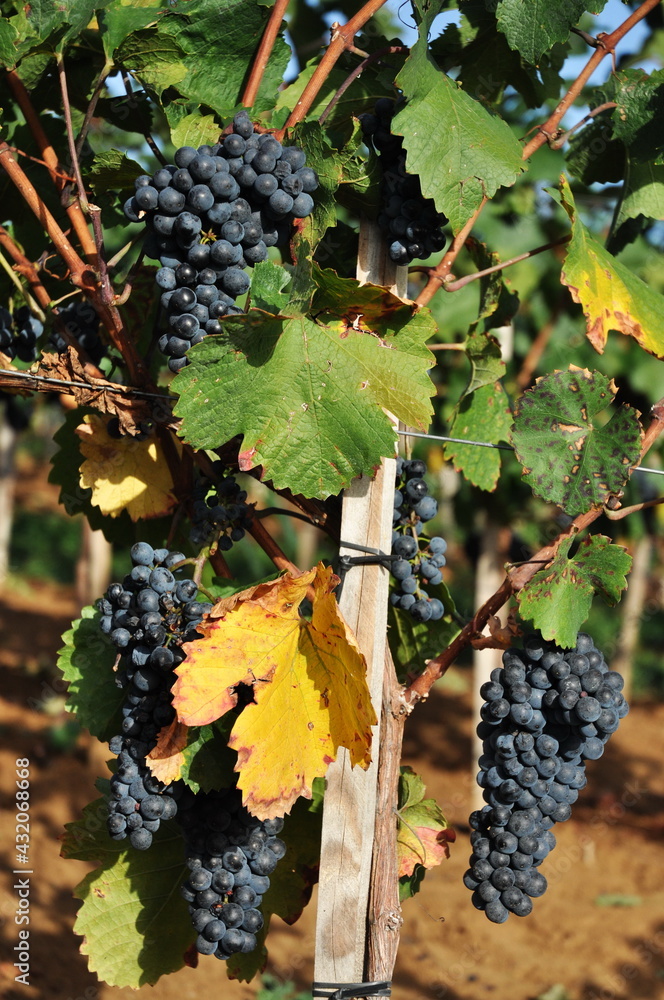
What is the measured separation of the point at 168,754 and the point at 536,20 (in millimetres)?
1422

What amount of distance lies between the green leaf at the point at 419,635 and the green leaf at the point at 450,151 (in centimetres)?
79

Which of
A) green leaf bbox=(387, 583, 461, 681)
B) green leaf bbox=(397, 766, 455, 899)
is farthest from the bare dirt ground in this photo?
green leaf bbox=(387, 583, 461, 681)

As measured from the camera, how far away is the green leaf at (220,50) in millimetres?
1651

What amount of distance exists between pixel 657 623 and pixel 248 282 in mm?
12871

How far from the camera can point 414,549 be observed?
185cm

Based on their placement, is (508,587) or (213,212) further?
(508,587)

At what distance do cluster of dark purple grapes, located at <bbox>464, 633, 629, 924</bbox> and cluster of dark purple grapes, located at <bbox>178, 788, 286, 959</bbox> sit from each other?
39cm

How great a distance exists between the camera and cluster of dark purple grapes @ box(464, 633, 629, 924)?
5.28 ft

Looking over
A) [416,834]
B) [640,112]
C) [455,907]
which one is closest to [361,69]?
[640,112]

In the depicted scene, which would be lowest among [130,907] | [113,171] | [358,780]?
[130,907]

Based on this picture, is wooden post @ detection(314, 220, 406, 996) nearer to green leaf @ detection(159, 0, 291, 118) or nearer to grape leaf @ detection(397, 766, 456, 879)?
grape leaf @ detection(397, 766, 456, 879)

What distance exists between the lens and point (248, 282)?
1.53m

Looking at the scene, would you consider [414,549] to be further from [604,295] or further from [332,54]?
[332,54]

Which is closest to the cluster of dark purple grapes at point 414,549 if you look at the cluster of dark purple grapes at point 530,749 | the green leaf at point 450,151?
the cluster of dark purple grapes at point 530,749
